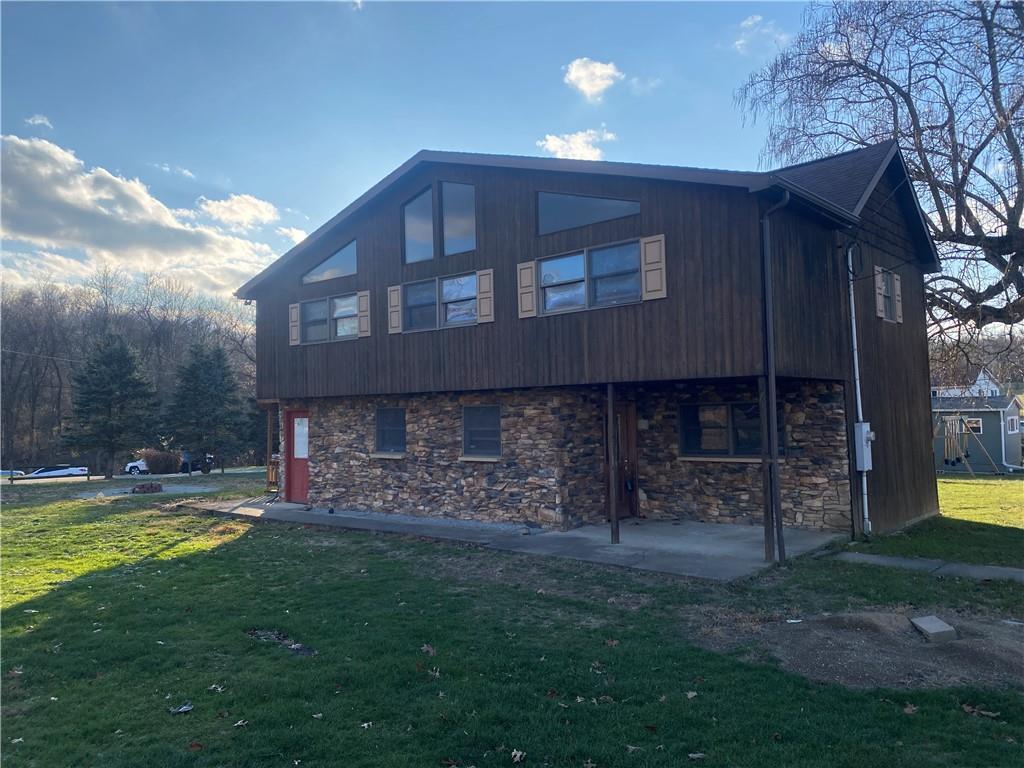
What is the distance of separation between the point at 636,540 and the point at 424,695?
6426 mm

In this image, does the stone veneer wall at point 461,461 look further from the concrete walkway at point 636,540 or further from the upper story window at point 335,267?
the upper story window at point 335,267

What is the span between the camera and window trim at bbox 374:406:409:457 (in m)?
14.3

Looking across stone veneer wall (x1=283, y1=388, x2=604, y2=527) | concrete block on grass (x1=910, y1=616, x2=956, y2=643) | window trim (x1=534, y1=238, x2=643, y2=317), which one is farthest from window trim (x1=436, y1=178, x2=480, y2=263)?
concrete block on grass (x1=910, y1=616, x2=956, y2=643)

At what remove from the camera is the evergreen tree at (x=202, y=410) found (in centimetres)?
3328

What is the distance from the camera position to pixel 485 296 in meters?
12.3

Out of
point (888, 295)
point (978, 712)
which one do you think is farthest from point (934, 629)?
point (888, 295)

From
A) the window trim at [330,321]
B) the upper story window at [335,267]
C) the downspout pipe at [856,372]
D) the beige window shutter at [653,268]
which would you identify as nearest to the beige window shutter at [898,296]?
the downspout pipe at [856,372]

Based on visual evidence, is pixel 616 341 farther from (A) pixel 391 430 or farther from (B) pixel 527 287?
(A) pixel 391 430

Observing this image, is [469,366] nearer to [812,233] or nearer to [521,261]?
[521,261]

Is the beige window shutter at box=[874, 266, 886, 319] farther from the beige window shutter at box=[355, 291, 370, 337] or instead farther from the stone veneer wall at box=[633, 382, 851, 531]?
the beige window shutter at box=[355, 291, 370, 337]

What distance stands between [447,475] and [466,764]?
9676mm

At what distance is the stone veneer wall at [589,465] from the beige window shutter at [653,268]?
8.73 ft

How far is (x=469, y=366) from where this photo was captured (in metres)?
12.5

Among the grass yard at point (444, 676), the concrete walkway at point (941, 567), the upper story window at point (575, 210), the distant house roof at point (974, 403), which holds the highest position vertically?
the upper story window at point (575, 210)
